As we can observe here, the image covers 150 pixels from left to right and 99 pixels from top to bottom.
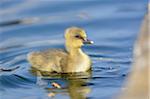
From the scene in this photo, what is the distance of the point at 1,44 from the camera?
29.0 ft

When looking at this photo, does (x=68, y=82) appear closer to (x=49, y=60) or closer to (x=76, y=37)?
(x=49, y=60)

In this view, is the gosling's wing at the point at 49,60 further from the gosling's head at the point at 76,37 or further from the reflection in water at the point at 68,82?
the gosling's head at the point at 76,37

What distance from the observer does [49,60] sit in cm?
719

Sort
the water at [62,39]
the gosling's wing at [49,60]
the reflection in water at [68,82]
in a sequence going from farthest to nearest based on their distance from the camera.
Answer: the gosling's wing at [49,60] → the water at [62,39] → the reflection in water at [68,82]

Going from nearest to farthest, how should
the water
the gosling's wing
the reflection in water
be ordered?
the reflection in water
the water
the gosling's wing

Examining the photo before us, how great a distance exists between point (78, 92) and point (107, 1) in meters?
4.76


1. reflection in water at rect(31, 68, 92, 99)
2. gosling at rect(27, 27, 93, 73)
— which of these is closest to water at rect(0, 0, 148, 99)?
reflection in water at rect(31, 68, 92, 99)

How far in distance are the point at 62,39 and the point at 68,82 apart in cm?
206

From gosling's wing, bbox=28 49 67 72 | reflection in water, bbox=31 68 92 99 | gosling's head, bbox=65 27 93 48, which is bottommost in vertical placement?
reflection in water, bbox=31 68 92 99

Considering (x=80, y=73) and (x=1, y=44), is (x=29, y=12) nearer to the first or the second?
(x=1, y=44)

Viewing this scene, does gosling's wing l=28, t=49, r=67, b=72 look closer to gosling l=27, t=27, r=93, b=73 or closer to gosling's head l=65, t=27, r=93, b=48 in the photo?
gosling l=27, t=27, r=93, b=73

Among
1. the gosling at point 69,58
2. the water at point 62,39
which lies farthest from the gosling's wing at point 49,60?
the water at point 62,39

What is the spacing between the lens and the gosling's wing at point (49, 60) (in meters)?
Result: 7.14

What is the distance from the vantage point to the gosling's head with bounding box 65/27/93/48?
7.19 metres
